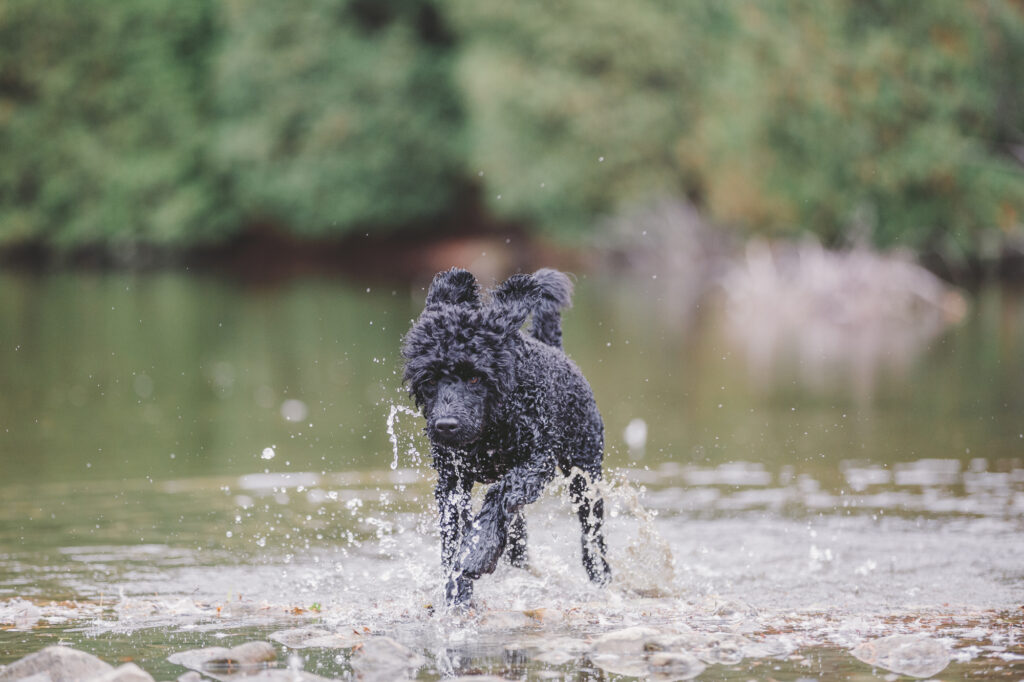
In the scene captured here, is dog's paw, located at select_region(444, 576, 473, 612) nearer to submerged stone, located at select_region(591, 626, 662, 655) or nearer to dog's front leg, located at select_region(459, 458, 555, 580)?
dog's front leg, located at select_region(459, 458, 555, 580)

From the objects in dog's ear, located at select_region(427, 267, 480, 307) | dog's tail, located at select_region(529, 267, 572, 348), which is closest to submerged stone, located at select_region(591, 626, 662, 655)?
dog's ear, located at select_region(427, 267, 480, 307)

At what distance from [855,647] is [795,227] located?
29.6 metres

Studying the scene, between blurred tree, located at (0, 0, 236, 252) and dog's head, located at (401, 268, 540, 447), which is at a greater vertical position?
blurred tree, located at (0, 0, 236, 252)

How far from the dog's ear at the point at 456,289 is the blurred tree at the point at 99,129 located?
48608mm

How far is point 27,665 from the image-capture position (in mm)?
5695

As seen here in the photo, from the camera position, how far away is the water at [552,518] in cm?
670

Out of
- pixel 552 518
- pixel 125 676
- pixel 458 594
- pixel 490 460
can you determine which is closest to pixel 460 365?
pixel 490 460

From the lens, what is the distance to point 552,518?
9.64m

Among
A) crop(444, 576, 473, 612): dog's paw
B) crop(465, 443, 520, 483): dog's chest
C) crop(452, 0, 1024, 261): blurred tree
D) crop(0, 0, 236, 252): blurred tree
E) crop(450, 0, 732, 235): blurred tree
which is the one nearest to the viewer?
crop(444, 576, 473, 612): dog's paw

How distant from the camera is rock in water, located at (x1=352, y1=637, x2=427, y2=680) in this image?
19.7ft

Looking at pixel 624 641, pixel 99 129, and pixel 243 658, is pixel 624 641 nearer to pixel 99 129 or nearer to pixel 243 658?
pixel 243 658

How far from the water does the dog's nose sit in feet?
3.51

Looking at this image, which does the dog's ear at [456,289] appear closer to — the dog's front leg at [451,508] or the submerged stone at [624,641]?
the dog's front leg at [451,508]

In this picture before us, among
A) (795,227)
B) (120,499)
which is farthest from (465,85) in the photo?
(120,499)
